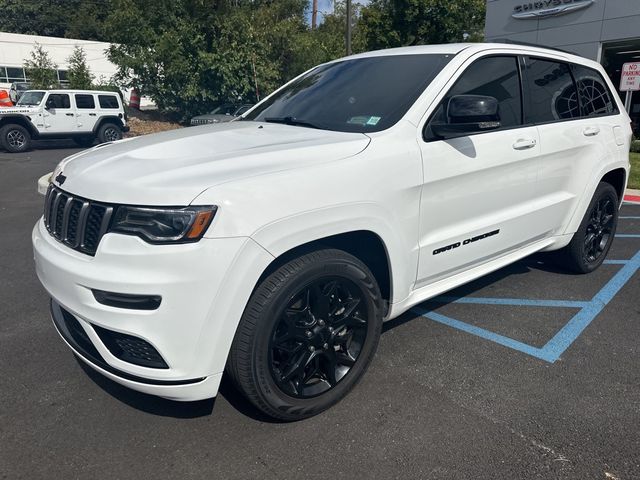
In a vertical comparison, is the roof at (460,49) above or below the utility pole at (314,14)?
below

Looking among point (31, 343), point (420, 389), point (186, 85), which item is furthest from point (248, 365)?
point (186, 85)

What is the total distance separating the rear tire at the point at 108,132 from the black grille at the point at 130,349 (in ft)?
53.1

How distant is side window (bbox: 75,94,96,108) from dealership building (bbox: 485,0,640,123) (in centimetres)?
1309

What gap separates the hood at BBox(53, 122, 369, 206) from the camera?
82.9 inches

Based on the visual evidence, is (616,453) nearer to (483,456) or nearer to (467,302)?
(483,456)

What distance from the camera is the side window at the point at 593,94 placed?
164 inches

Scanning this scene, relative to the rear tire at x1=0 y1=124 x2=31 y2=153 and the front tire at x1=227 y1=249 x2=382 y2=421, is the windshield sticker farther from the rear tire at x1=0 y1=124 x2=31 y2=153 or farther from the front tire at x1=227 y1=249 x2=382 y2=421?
the rear tire at x1=0 y1=124 x2=31 y2=153

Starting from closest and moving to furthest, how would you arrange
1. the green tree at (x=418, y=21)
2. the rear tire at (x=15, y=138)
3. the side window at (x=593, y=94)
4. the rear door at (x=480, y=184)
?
the rear door at (x=480, y=184)
the side window at (x=593, y=94)
the rear tire at (x=15, y=138)
the green tree at (x=418, y=21)

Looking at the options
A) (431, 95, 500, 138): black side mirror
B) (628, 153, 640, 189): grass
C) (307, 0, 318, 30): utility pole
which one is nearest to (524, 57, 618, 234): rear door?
(431, 95, 500, 138): black side mirror

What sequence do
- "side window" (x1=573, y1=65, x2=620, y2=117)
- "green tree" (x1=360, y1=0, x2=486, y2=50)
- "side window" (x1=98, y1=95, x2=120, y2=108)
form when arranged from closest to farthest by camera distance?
"side window" (x1=573, y1=65, x2=620, y2=117), "side window" (x1=98, y1=95, x2=120, y2=108), "green tree" (x1=360, y1=0, x2=486, y2=50)

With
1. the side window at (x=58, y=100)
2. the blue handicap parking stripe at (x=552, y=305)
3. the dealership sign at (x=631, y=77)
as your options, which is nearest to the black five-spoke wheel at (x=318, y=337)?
the blue handicap parking stripe at (x=552, y=305)

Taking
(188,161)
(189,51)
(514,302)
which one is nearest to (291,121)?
(188,161)

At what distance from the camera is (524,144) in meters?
3.36

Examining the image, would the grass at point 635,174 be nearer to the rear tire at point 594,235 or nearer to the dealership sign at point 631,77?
the dealership sign at point 631,77
